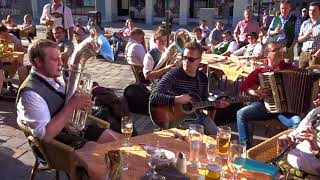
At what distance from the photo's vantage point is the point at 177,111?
3961mm

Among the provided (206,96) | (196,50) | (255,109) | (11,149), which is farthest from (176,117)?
(11,149)

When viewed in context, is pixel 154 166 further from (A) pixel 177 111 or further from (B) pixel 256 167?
(A) pixel 177 111

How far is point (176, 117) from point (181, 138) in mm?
1095

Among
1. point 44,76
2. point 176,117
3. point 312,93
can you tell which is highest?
point 44,76

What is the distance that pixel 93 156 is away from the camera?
2.53m

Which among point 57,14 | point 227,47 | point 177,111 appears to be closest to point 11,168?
point 177,111

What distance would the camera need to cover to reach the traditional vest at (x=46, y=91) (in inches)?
110

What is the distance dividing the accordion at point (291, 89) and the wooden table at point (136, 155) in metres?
1.30

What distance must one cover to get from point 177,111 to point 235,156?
5.33ft

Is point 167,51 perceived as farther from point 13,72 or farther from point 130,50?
point 13,72

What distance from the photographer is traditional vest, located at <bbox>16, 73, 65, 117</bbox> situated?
2.80 metres

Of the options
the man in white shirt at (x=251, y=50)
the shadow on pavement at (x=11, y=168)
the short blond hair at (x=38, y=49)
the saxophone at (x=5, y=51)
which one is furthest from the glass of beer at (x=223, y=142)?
the saxophone at (x=5, y=51)

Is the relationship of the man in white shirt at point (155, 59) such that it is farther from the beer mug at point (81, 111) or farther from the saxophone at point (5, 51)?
the saxophone at point (5, 51)

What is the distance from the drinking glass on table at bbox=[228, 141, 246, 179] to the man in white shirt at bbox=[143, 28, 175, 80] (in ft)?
9.35
